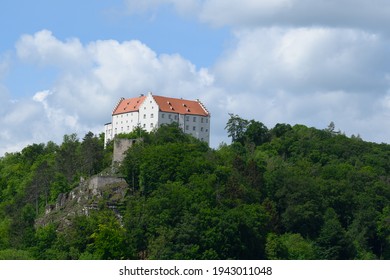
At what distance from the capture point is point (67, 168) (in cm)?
9050

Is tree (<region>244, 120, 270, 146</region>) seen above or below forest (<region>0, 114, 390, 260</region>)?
above

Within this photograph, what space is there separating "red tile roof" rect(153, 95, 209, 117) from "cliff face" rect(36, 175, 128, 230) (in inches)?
932

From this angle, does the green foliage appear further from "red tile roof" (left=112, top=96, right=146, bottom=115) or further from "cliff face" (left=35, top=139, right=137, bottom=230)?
"red tile roof" (left=112, top=96, right=146, bottom=115)

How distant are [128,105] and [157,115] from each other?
6.13 metres

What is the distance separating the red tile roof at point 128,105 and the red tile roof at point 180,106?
91.9 inches

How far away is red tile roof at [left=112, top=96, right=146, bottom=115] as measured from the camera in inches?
4048

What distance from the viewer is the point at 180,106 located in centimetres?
10319

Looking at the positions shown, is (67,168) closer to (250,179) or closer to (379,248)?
(250,179)

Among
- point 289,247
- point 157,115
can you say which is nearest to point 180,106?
point 157,115

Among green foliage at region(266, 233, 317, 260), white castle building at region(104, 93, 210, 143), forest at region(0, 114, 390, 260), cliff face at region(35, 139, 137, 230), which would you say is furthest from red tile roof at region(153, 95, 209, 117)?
green foliage at region(266, 233, 317, 260)

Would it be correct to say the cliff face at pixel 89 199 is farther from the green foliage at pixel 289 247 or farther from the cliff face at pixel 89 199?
the green foliage at pixel 289 247

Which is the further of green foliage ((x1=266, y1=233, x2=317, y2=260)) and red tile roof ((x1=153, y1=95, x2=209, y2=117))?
red tile roof ((x1=153, y1=95, x2=209, y2=117))

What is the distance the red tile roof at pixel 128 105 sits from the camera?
103 m

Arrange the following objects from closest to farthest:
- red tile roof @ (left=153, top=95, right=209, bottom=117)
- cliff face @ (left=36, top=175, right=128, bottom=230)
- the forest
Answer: the forest
cliff face @ (left=36, top=175, right=128, bottom=230)
red tile roof @ (left=153, top=95, right=209, bottom=117)
